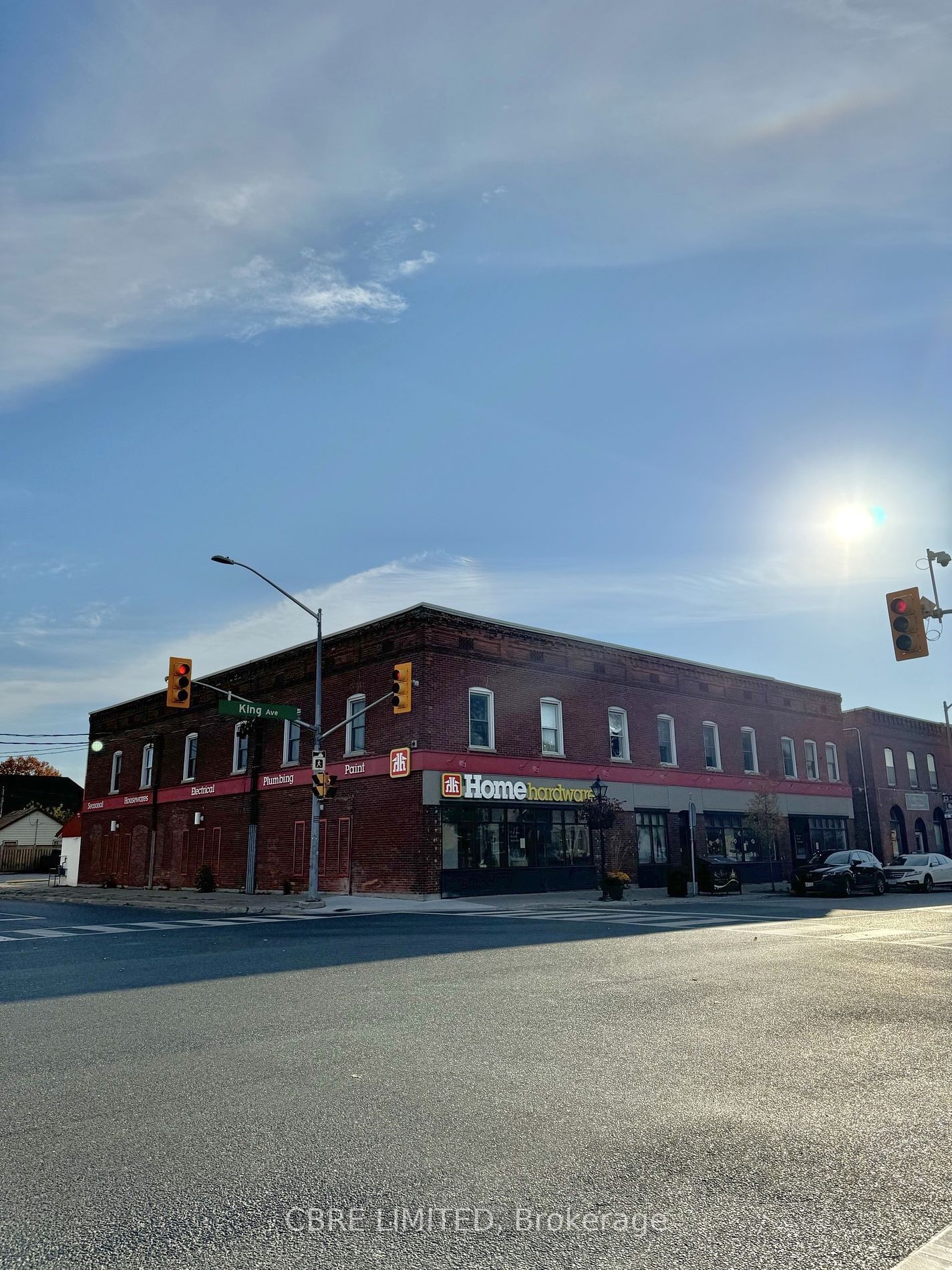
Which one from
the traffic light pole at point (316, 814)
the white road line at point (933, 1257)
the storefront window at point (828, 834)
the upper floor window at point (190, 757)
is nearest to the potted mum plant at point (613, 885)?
the traffic light pole at point (316, 814)

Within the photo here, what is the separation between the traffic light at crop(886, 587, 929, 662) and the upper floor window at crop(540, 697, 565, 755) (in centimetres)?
2195

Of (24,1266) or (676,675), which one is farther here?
(676,675)

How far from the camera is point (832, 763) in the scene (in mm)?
50312

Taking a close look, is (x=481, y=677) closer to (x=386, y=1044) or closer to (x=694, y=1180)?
(x=386, y=1044)

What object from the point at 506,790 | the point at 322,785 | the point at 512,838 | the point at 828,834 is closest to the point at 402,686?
the point at 322,785

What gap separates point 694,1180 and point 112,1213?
2753 millimetres

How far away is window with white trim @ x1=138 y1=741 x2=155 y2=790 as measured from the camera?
45.9 metres

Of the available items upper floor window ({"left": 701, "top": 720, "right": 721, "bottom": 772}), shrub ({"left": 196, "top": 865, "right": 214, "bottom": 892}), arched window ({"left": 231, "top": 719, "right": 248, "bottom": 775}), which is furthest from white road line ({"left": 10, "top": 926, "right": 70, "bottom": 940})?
upper floor window ({"left": 701, "top": 720, "right": 721, "bottom": 772})

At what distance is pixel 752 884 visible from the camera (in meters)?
41.3

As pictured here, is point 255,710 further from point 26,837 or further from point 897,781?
point 26,837

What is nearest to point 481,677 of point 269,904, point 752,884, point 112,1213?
point 269,904

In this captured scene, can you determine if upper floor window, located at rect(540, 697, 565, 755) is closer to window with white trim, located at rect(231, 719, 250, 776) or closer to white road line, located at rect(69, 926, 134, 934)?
window with white trim, located at rect(231, 719, 250, 776)

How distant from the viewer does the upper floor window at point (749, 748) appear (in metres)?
44.8

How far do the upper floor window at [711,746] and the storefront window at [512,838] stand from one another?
32.3ft
